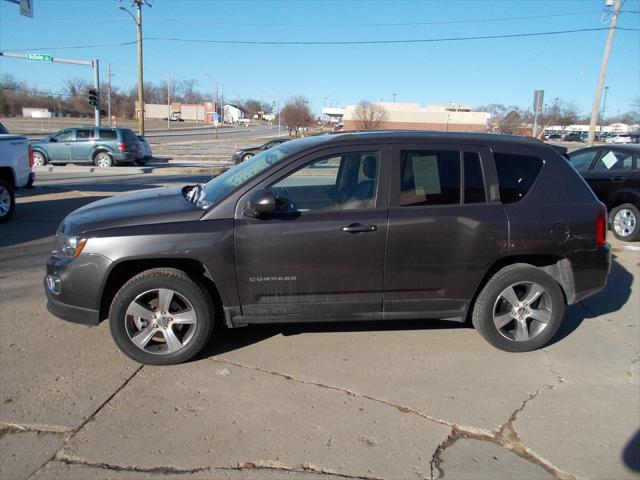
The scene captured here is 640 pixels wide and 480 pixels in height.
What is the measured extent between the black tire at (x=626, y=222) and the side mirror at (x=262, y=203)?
7390 millimetres

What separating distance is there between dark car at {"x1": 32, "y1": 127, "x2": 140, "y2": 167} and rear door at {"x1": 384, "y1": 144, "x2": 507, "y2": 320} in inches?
800

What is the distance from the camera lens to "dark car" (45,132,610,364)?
12.2ft

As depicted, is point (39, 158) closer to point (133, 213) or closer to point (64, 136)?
point (64, 136)

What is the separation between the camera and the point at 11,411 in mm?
3156

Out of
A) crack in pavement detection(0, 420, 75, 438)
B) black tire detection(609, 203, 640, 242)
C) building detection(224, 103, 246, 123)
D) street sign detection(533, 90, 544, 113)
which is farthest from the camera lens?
building detection(224, 103, 246, 123)

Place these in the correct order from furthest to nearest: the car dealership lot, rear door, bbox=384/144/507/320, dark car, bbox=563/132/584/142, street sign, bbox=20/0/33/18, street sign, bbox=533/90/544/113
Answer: dark car, bbox=563/132/584/142, street sign, bbox=20/0/33/18, street sign, bbox=533/90/544/113, rear door, bbox=384/144/507/320, the car dealership lot

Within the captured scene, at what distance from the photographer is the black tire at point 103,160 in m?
21.8

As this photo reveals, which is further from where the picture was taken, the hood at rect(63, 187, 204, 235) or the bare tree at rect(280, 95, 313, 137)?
the bare tree at rect(280, 95, 313, 137)

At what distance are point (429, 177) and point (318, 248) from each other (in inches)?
42.9

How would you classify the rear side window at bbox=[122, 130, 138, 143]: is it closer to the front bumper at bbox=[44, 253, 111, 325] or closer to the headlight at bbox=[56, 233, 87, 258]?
the headlight at bbox=[56, 233, 87, 258]

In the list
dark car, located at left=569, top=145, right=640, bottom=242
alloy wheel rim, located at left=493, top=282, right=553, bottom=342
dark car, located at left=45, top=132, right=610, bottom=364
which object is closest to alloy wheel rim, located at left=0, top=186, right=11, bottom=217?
dark car, located at left=45, top=132, right=610, bottom=364

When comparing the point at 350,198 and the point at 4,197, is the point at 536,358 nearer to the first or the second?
the point at 350,198

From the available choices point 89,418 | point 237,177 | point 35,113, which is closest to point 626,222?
point 237,177

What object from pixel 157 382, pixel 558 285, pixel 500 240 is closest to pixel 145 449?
pixel 157 382
